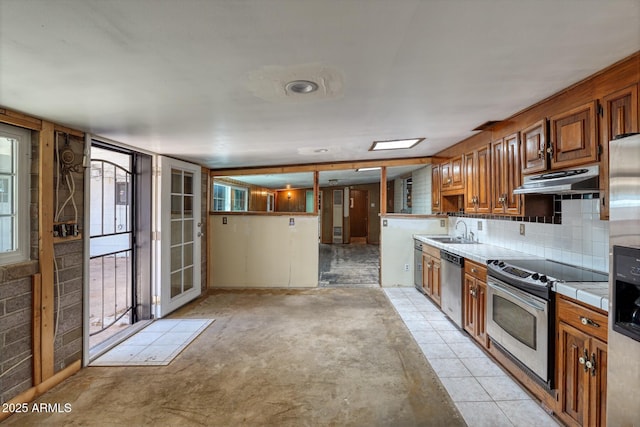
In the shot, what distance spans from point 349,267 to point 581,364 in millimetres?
4946

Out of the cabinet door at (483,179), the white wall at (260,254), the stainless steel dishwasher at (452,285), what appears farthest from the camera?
the white wall at (260,254)

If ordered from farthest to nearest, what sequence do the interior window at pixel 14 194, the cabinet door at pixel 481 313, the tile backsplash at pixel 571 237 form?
the cabinet door at pixel 481 313
the tile backsplash at pixel 571 237
the interior window at pixel 14 194

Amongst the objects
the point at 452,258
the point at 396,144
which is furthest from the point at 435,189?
the point at 452,258

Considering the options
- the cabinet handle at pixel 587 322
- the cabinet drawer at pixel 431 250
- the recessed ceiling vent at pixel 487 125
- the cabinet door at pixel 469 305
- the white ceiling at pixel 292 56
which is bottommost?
the cabinet door at pixel 469 305

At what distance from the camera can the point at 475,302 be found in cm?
281

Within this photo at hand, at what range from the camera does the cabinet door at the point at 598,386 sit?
4.86 ft

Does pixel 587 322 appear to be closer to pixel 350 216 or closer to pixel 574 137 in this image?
pixel 574 137

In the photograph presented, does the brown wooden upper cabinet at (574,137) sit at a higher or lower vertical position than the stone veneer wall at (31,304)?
higher

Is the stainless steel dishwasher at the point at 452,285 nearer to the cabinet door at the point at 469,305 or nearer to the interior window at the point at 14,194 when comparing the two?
the cabinet door at the point at 469,305

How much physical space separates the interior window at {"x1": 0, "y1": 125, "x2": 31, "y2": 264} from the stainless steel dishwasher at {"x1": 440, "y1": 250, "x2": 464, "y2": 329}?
377 cm

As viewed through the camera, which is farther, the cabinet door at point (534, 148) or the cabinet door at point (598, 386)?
→ the cabinet door at point (534, 148)

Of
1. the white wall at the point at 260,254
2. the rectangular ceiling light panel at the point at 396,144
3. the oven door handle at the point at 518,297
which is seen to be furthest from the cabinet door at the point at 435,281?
the white wall at the point at 260,254

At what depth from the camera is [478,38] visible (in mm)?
1280

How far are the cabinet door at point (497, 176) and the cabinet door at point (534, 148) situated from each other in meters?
0.33
